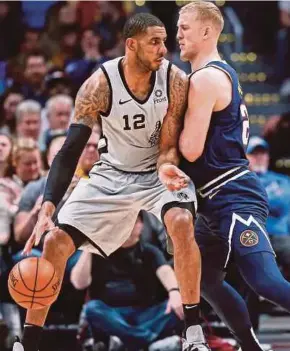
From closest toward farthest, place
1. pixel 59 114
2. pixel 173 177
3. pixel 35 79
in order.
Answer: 1. pixel 173 177
2. pixel 59 114
3. pixel 35 79

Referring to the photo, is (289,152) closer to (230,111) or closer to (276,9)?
(276,9)

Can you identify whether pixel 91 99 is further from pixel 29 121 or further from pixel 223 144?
pixel 29 121

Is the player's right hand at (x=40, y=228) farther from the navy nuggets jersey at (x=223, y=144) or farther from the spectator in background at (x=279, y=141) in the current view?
the spectator in background at (x=279, y=141)

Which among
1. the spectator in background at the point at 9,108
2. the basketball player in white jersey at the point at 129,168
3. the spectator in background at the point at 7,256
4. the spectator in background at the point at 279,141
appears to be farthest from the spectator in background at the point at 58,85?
the basketball player in white jersey at the point at 129,168

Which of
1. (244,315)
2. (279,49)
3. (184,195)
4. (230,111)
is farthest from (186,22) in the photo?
(279,49)

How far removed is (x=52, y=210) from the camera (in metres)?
5.67

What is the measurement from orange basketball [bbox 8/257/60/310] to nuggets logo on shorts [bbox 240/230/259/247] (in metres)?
1.07

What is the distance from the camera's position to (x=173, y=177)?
5.66 meters

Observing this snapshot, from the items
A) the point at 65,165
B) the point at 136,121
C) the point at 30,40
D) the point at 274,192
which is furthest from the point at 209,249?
the point at 30,40

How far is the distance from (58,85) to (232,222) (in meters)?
5.63

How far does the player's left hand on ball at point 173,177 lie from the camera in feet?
18.5

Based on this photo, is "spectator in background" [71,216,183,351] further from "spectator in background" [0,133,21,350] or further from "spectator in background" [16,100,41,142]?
"spectator in background" [16,100,41,142]

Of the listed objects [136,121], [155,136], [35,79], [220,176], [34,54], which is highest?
[136,121]

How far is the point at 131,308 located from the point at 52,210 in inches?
90.8
